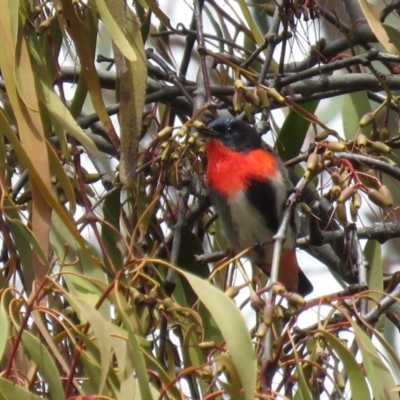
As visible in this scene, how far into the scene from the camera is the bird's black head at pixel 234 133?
332cm

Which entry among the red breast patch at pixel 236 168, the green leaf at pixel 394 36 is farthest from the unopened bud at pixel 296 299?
the red breast patch at pixel 236 168

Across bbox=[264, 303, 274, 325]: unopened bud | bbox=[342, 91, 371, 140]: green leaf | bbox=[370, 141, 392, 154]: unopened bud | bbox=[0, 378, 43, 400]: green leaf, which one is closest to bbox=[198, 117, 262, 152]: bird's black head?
bbox=[342, 91, 371, 140]: green leaf

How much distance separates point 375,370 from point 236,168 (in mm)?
1620

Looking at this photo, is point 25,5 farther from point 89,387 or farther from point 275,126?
point 275,126

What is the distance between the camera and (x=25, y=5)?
246 centimetres

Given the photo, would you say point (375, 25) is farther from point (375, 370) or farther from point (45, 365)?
point (45, 365)

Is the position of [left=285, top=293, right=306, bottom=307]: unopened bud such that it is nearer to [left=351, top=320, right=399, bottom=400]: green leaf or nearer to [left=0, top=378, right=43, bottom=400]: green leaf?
[left=351, top=320, right=399, bottom=400]: green leaf

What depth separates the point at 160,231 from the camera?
9.44ft

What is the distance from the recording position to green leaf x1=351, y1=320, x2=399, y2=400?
71.4 inches

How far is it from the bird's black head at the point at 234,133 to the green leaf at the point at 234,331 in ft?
4.87

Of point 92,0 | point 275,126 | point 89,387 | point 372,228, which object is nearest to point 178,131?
point 92,0

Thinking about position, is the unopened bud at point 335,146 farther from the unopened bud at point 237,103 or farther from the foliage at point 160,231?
the unopened bud at point 237,103

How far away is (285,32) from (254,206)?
0.78 metres

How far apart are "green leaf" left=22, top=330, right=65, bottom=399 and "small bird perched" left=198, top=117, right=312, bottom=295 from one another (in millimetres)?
1417
